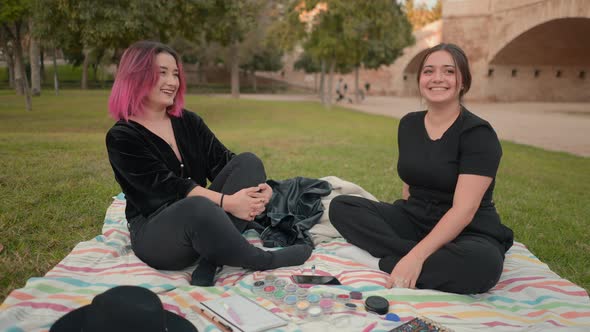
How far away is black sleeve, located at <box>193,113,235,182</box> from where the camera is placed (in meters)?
3.09

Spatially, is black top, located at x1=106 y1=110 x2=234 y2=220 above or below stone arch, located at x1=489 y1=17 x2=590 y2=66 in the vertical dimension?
below

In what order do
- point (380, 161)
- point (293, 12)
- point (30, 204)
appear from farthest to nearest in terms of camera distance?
point (293, 12), point (380, 161), point (30, 204)

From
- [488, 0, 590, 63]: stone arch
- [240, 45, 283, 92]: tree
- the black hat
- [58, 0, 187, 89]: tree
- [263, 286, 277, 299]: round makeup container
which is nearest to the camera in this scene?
the black hat

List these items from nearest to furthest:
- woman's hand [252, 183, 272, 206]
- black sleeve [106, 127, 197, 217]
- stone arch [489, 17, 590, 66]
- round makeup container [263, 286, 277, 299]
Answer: round makeup container [263, 286, 277, 299], black sleeve [106, 127, 197, 217], woman's hand [252, 183, 272, 206], stone arch [489, 17, 590, 66]

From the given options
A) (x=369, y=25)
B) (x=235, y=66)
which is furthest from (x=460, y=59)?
(x=235, y=66)

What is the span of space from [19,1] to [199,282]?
12.5 meters

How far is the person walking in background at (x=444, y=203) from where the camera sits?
7.63 ft

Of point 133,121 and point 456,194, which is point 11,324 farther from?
point 456,194

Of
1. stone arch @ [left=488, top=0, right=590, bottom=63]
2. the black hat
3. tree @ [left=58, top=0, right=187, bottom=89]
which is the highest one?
stone arch @ [left=488, top=0, right=590, bottom=63]

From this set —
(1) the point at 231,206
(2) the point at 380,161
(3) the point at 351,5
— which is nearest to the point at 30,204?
(1) the point at 231,206

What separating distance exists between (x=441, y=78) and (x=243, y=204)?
136 centimetres

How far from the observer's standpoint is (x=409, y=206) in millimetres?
2764

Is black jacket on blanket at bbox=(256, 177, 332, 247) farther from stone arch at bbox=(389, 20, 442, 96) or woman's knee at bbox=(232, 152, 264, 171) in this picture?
stone arch at bbox=(389, 20, 442, 96)

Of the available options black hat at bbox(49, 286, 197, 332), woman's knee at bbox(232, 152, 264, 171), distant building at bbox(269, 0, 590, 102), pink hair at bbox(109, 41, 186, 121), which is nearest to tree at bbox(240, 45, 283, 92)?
distant building at bbox(269, 0, 590, 102)
